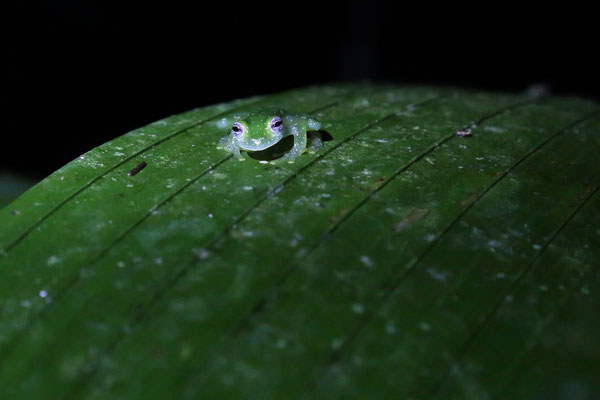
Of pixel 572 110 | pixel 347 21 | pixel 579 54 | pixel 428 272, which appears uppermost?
pixel 428 272

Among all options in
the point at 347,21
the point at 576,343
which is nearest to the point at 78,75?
the point at 347,21

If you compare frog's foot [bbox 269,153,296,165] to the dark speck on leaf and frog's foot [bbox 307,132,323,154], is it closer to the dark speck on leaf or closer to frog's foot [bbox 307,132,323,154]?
frog's foot [bbox 307,132,323,154]

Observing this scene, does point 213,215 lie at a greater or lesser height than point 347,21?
greater

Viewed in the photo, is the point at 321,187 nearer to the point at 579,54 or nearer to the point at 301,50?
the point at 301,50

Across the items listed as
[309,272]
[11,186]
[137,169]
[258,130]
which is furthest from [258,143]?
[11,186]

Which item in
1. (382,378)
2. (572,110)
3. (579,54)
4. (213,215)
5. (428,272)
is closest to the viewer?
(382,378)

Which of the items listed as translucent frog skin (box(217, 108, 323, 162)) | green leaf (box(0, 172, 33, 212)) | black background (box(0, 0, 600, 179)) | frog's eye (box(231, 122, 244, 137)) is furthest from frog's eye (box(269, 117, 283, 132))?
black background (box(0, 0, 600, 179))

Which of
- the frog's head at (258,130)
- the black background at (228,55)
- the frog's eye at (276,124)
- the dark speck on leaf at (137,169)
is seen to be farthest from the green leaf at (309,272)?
the black background at (228,55)
